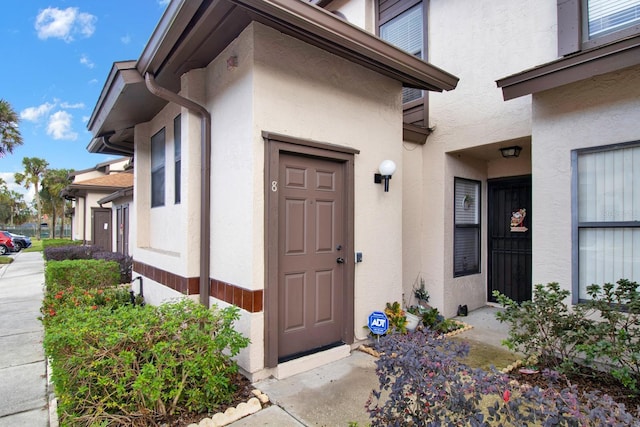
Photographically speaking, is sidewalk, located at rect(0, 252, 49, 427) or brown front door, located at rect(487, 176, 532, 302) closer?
sidewalk, located at rect(0, 252, 49, 427)

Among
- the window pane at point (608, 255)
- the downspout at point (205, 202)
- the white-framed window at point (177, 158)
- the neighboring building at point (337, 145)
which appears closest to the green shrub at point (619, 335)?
the window pane at point (608, 255)

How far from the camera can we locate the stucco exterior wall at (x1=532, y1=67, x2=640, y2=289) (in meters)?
3.67

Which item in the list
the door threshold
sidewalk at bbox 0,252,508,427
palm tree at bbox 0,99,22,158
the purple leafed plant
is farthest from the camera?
palm tree at bbox 0,99,22,158

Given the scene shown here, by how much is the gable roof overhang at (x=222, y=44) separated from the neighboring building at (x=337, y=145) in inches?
0.9

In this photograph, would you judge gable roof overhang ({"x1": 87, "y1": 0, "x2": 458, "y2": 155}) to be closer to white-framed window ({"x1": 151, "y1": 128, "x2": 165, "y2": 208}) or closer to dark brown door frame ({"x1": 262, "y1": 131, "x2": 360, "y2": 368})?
white-framed window ({"x1": 151, "y1": 128, "x2": 165, "y2": 208})

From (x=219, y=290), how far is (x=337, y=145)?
218cm

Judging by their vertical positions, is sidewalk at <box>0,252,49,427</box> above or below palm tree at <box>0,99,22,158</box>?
below

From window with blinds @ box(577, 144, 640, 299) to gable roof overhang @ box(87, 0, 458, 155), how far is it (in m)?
2.02

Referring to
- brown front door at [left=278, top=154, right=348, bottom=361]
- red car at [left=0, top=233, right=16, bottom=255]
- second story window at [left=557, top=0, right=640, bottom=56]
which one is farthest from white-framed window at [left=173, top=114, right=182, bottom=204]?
red car at [left=0, top=233, right=16, bottom=255]

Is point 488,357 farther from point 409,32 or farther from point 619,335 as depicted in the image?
point 409,32

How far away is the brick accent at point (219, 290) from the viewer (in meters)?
3.48

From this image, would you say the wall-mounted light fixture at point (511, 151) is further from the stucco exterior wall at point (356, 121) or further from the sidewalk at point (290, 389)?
the sidewalk at point (290, 389)

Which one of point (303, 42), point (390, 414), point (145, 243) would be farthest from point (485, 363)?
point (145, 243)

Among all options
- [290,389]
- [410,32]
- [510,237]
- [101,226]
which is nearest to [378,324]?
[290,389]
